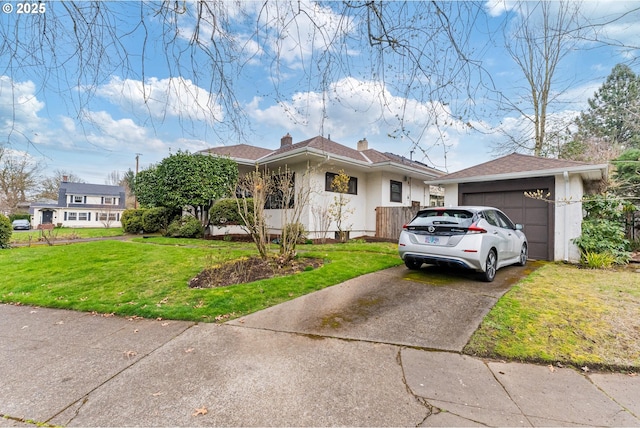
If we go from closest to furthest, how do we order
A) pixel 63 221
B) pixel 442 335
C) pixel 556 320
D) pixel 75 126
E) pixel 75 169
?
pixel 75 126
pixel 75 169
pixel 442 335
pixel 556 320
pixel 63 221

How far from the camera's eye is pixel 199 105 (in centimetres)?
239

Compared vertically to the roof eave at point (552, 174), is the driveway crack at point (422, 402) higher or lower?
lower

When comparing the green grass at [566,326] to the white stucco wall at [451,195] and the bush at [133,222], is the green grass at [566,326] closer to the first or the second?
the white stucco wall at [451,195]

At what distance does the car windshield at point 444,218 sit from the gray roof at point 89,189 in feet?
153

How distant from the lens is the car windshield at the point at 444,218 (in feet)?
18.7

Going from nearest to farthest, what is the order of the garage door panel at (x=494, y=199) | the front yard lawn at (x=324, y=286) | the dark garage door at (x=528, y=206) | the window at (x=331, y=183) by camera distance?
the front yard lawn at (x=324, y=286)
the dark garage door at (x=528, y=206)
the garage door panel at (x=494, y=199)
the window at (x=331, y=183)

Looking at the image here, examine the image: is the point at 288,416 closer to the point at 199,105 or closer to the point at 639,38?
the point at 199,105

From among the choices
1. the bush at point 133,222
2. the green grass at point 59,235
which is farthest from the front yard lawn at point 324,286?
the bush at point 133,222

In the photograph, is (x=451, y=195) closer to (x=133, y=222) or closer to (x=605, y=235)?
(x=605, y=235)

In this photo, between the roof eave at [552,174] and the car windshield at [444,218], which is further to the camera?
the roof eave at [552,174]

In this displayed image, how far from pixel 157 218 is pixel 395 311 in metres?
13.6

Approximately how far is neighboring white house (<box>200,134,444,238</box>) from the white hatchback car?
526 cm

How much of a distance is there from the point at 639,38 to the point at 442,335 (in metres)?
3.94

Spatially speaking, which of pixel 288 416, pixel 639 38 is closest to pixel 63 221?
pixel 288 416
